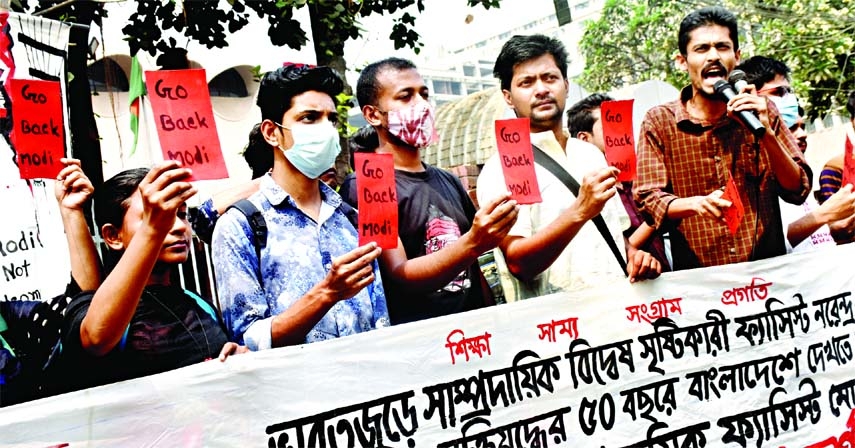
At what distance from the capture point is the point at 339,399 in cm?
311

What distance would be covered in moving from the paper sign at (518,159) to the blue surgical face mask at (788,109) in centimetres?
202

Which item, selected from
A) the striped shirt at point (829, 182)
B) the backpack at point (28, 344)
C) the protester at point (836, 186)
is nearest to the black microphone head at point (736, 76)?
the protester at point (836, 186)

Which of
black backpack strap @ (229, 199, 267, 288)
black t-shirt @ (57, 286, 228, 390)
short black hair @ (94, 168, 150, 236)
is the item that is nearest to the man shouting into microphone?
black backpack strap @ (229, 199, 267, 288)

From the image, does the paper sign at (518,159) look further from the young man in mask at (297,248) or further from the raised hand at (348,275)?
the raised hand at (348,275)

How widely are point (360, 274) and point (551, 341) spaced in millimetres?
1021

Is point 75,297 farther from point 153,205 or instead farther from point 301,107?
point 301,107

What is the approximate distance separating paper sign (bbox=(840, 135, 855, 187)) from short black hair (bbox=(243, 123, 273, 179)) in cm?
301

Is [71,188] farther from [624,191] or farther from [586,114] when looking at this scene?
[586,114]

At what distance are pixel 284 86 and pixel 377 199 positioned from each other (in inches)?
A: 20.0

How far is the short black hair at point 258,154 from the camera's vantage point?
352 cm

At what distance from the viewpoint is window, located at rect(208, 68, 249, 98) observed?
7810 millimetres

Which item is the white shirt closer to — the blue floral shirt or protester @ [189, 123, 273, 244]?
the blue floral shirt

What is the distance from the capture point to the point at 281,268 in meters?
3.10

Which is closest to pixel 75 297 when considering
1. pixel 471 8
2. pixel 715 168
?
pixel 715 168
